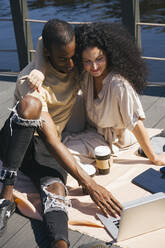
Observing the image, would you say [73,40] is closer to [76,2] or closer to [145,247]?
[145,247]

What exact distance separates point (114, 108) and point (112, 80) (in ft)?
0.57

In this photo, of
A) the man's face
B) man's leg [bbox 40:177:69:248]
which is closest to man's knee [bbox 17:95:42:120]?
the man's face

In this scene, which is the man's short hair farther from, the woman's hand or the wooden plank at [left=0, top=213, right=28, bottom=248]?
the wooden plank at [left=0, top=213, right=28, bottom=248]

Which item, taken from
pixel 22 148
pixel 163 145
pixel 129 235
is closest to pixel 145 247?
pixel 129 235

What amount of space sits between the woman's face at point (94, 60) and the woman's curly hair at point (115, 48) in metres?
0.02

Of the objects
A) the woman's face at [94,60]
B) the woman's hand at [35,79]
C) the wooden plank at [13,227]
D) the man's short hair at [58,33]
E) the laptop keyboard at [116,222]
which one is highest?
the man's short hair at [58,33]

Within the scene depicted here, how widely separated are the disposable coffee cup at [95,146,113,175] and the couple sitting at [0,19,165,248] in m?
0.19

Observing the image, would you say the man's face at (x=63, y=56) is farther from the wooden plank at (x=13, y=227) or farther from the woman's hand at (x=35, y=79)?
the wooden plank at (x=13, y=227)

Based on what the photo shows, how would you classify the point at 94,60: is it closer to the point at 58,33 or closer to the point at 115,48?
the point at 115,48

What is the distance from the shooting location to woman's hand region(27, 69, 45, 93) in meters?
2.44

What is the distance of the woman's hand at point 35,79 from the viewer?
7.99 ft

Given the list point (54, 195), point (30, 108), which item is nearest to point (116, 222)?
point (54, 195)

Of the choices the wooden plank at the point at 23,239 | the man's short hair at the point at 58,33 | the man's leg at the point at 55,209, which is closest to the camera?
the man's leg at the point at 55,209

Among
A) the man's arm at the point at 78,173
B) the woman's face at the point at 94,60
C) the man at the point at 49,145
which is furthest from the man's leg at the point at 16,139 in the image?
the woman's face at the point at 94,60
